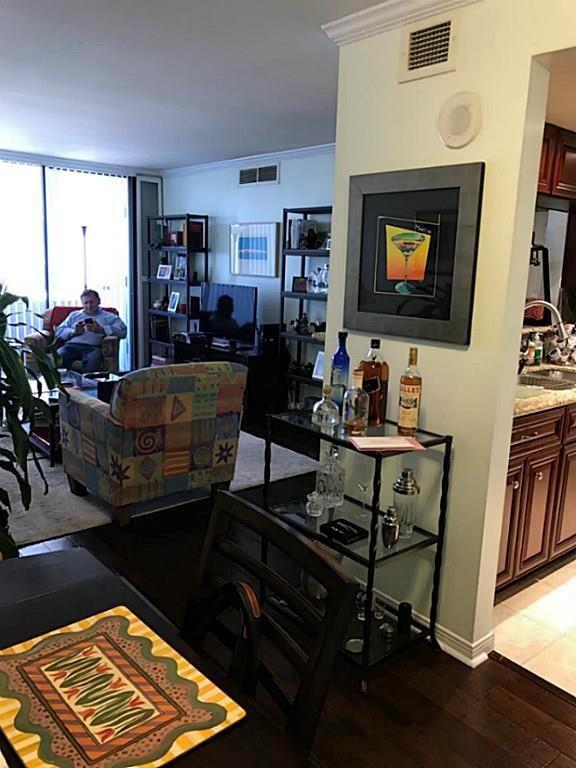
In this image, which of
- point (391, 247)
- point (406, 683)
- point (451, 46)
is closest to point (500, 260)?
point (391, 247)

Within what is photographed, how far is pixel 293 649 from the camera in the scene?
3.71 feet

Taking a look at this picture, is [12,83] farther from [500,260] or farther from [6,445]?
[500,260]

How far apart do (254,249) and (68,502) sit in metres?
3.45

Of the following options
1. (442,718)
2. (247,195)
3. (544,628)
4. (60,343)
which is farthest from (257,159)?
(442,718)

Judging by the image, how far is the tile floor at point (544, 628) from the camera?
7.95 feet

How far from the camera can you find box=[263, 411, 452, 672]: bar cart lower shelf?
226 centimetres

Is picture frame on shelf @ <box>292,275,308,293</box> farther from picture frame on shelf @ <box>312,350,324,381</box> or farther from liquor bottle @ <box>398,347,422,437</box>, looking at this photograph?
liquor bottle @ <box>398,347,422,437</box>

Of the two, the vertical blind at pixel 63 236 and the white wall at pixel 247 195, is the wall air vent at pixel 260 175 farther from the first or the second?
the vertical blind at pixel 63 236

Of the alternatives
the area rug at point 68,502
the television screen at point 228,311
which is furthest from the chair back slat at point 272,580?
the television screen at point 228,311

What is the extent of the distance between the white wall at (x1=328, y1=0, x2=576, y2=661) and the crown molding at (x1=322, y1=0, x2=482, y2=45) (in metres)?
0.03

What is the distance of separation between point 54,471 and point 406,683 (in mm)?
2910

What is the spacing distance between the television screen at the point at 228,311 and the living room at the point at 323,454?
1.75 metres

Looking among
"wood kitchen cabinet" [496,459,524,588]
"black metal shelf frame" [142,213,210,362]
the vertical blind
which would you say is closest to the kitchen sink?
"wood kitchen cabinet" [496,459,524,588]

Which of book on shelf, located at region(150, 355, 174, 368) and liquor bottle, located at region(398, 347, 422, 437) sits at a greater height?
liquor bottle, located at region(398, 347, 422, 437)
